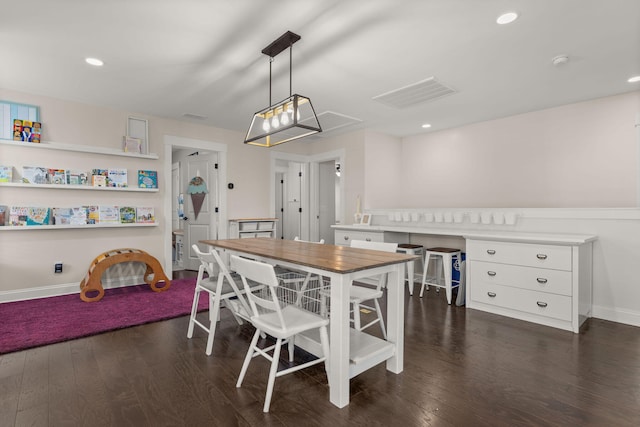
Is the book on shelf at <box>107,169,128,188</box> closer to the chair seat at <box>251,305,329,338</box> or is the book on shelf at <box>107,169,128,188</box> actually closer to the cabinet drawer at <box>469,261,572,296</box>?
the chair seat at <box>251,305,329,338</box>

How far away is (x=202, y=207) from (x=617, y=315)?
571 centimetres

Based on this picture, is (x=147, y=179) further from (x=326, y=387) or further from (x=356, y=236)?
(x=326, y=387)

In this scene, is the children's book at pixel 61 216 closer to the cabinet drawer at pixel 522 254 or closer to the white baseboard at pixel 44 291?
the white baseboard at pixel 44 291

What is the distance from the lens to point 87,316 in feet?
10.6

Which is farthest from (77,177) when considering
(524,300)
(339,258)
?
(524,300)

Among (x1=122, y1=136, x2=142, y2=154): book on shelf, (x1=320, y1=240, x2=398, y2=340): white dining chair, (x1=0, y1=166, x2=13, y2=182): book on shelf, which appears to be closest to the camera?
(x1=320, y1=240, x2=398, y2=340): white dining chair

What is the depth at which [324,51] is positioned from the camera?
2.71 metres

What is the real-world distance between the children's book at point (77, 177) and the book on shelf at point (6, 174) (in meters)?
0.53

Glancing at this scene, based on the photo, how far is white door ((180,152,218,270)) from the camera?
539 cm

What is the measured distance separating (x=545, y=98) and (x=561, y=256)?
6.68ft

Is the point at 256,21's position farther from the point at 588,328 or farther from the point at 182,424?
the point at 588,328

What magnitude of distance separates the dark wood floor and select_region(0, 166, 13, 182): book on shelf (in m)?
2.30

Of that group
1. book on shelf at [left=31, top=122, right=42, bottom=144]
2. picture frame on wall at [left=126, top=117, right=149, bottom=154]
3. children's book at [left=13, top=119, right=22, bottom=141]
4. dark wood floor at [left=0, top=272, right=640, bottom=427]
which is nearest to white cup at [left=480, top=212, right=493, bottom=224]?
dark wood floor at [left=0, top=272, right=640, bottom=427]

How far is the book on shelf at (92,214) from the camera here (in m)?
4.15
